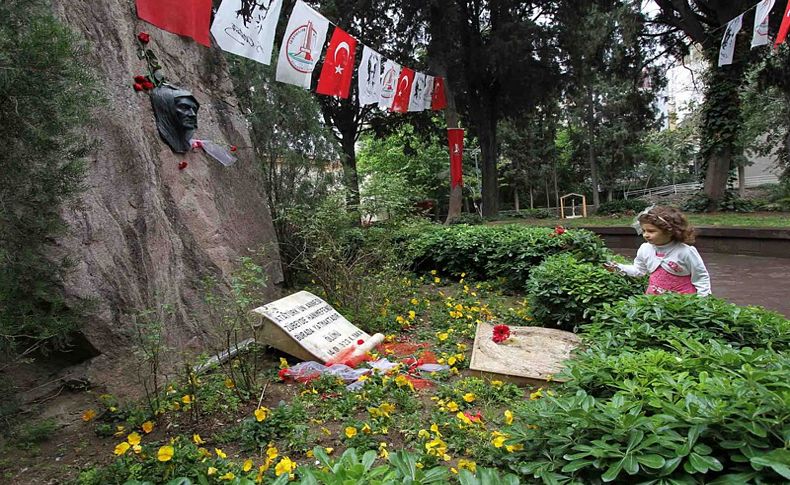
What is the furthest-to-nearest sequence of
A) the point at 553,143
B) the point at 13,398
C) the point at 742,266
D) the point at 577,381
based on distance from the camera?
the point at 553,143, the point at 742,266, the point at 13,398, the point at 577,381

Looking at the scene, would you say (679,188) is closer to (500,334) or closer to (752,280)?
(752,280)

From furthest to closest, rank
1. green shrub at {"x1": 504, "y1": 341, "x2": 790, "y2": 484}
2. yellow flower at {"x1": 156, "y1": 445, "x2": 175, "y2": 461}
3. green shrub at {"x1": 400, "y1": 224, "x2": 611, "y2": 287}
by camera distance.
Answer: green shrub at {"x1": 400, "y1": 224, "x2": 611, "y2": 287}
yellow flower at {"x1": 156, "y1": 445, "x2": 175, "y2": 461}
green shrub at {"x1": 504, "y1": 341, "x2": 790, "y2": 484}

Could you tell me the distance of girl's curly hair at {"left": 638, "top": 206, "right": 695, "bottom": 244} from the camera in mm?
3328

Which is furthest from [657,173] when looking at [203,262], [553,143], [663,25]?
[203,262]

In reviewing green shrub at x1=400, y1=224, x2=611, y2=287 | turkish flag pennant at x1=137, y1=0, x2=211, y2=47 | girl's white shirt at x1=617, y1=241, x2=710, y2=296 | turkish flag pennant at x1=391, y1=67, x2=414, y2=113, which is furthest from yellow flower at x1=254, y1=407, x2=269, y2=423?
turkish flag pennant at x1=391, y1=67, x2=414, y2=113

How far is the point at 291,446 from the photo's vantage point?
7.14 feet

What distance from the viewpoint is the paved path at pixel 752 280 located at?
17.5 ft

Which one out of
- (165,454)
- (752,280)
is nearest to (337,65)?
(165,454)

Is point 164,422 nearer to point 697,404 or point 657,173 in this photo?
point 697,404

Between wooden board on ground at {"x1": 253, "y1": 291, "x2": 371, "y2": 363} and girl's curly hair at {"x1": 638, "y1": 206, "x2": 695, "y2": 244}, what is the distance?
2.35 m

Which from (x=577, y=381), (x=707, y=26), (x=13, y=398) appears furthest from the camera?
(x=707, y=26)

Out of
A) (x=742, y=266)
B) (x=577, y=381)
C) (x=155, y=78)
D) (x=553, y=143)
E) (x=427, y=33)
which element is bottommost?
(x=742, y=266)

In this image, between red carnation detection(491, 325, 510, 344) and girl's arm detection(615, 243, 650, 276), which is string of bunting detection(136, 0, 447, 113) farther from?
girl's arm detection(615, 243, 650, 276)

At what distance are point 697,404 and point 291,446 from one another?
1636 millimetres
